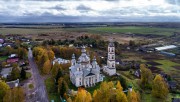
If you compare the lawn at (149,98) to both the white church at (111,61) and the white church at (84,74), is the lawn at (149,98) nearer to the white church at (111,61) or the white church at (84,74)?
the white church at (84,74)

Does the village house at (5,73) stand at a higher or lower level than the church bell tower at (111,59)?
lower

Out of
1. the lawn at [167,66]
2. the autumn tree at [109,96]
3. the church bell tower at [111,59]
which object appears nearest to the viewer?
the autumn tree at [109,96]

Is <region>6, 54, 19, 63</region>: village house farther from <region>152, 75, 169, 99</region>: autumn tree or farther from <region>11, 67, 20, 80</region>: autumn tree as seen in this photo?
<region>152, 75, 169, 99</region>: autumn tree

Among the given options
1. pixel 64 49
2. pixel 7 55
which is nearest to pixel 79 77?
pixel 64 49

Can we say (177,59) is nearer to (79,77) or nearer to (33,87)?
(79,77)

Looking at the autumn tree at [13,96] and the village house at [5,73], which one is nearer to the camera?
the autumn tree at [13,96]

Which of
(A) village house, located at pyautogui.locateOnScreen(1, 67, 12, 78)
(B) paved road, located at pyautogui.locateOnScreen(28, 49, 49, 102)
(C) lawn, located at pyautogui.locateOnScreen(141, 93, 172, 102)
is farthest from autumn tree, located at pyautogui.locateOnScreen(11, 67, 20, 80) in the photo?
(C) lawn, located at pyautogui.locateOnScreen(141, 93, 172, 102)

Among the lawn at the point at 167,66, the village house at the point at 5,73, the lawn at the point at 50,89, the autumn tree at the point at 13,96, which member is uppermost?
the autumn tree at the point at 13,96

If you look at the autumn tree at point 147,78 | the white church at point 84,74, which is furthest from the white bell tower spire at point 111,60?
the autumn tree at point 147,78

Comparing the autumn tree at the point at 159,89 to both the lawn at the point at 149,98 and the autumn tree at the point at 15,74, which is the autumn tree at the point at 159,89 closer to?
the lawn at the point at 149,98

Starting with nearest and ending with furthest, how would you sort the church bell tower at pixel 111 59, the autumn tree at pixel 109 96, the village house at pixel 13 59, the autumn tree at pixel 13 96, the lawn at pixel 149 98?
the autumn tree at pixel 109 96
the autumn tree at pixel 13 96
the lawn at pixel 149 98
the church bell tower at pixel 111 59
the village house at pixel 13 59

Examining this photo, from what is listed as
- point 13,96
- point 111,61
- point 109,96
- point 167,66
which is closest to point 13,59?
point 111,61
